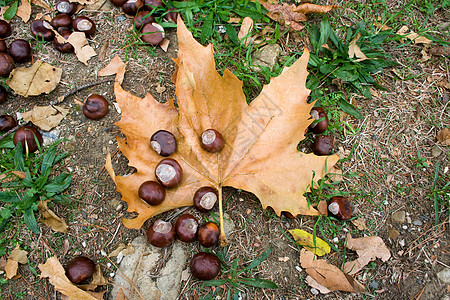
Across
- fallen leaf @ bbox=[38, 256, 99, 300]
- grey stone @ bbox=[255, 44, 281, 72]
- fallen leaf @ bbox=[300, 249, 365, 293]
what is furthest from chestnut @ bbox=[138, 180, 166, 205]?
grey stone @ bbox=[255, 44, 281, 72]

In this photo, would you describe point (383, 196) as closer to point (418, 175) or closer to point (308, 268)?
point (418, 175)

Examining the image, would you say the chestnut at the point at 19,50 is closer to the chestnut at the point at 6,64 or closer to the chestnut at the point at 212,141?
the chestnut at the point at 6,64

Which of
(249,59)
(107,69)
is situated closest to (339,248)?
(249,59)

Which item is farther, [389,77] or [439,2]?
[439,2]

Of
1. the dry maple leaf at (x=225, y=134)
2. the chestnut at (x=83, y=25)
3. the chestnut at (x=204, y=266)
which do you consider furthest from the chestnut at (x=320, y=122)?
the chestnut at (x=83, y=25)

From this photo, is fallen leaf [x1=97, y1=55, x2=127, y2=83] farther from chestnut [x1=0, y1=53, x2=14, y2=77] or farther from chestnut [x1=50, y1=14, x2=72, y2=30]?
chestnut [x1=0, y1=53, x2=14, y2=77]

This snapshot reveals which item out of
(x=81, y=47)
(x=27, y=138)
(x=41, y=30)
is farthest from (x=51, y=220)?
(x=41, y=30)
